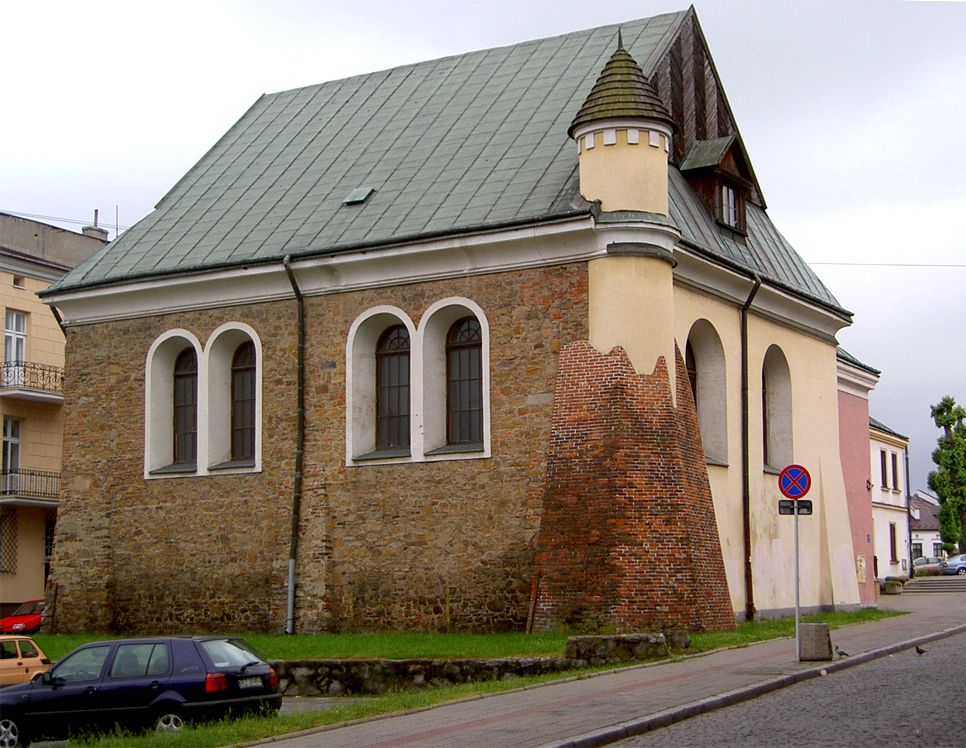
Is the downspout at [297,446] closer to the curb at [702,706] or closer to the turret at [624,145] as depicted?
the turret at [624,145]

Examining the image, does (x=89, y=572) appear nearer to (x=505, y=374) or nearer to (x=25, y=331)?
(x=505, y=374)

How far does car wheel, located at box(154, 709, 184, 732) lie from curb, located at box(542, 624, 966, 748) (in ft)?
15.5

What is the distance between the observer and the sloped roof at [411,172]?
27656 mm

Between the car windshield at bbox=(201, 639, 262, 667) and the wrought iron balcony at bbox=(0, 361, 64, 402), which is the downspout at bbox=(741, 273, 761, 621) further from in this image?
the wrought iron balcony at bbox=(0, 361, 64, 402)

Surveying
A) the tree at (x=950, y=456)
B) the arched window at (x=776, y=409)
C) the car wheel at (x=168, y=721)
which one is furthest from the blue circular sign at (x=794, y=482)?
the tree at (x=950, y=456)

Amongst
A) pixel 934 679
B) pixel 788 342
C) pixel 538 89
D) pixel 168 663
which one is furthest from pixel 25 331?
pixel 934 679

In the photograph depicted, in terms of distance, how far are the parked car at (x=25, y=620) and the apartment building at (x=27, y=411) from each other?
12.9ft

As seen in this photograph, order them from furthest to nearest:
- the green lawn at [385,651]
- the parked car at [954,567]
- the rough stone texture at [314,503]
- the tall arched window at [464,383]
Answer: the parked car at [954,567] → the tall arched window at [464,383] → the rough stone texture at [314,503] → the green lawn at [385,651]

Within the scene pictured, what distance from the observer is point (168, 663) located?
16.0m

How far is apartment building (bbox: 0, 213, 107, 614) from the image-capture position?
1597 inches

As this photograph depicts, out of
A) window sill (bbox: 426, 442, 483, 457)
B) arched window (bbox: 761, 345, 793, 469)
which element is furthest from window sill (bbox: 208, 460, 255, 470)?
arched window (bbox: 761, 345, 793, 469)

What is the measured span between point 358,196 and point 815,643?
551 inches

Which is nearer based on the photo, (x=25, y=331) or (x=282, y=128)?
(x=282, y=128)

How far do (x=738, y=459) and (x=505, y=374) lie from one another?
573 cm
